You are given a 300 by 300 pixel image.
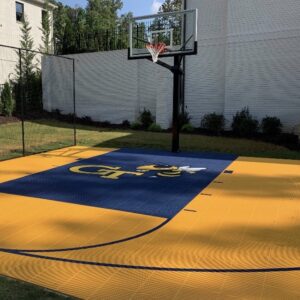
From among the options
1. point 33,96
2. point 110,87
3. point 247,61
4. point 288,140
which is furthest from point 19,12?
point 288,140

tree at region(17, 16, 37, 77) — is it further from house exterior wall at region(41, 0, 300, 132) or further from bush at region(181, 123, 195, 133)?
bush at region(181, 123, 195, 133)

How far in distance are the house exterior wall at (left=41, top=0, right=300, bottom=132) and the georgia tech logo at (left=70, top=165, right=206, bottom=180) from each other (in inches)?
294

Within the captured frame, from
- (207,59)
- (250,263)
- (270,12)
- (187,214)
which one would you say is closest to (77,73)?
(207,59)

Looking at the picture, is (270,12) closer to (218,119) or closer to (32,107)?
(218,119)

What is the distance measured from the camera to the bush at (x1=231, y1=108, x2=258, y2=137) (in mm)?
14531

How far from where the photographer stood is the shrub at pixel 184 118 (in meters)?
16.3

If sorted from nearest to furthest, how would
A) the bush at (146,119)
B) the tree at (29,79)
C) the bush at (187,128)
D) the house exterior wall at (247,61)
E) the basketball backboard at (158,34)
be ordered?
the basketball backboard at (158,34)
the house exterior wall at (247,61)
the bush at (187,128)
the bush at (146,119)
the tree at (29,79)

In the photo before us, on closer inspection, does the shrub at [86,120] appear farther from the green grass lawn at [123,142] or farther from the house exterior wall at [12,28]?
the house exterior wall at [12,28]

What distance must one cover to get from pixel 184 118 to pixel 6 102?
9.37m

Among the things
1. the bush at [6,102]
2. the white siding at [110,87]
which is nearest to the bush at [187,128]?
the white siding at [110,87]

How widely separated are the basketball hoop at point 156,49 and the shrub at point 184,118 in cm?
567

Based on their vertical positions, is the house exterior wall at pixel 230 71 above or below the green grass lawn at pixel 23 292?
above

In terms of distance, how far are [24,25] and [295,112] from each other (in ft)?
55.4

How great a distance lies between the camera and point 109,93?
19.0 metres
